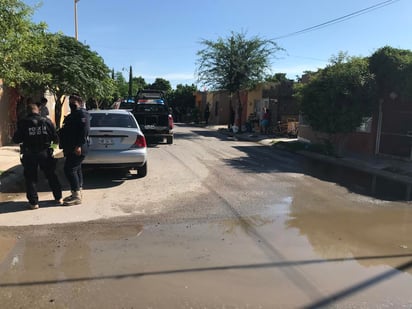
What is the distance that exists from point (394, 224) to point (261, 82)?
2340 cm

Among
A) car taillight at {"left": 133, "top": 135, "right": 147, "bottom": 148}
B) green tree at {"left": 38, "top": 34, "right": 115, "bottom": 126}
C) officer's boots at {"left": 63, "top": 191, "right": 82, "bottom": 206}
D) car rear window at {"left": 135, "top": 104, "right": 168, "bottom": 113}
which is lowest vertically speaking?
officer's boots at {"left": 63, "top": 191, "right": 82, "bottom": 206}

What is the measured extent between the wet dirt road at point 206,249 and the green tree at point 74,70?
7.62m

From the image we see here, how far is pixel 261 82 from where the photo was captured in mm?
29531

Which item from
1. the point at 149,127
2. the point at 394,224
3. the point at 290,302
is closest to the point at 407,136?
the point at 394,224

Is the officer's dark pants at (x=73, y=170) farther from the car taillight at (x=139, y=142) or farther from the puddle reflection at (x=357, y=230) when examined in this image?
the puddle reflection at (x=357, y=230)

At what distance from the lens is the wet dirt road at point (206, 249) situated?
4137mm

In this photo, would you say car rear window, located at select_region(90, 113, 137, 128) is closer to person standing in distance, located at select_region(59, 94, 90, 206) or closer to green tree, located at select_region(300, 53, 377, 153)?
person standing in distance, located at select_region(59, 94, 90, 206)

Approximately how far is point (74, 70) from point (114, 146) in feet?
24.6

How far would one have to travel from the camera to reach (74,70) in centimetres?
1574

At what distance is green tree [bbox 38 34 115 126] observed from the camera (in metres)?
15.6

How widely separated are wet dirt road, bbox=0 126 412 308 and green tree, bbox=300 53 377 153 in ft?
20.0

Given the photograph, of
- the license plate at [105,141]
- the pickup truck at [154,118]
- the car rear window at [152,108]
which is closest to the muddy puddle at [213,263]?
the license plate at [105,141]

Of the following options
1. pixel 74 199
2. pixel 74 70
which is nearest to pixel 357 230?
pixel 74 199

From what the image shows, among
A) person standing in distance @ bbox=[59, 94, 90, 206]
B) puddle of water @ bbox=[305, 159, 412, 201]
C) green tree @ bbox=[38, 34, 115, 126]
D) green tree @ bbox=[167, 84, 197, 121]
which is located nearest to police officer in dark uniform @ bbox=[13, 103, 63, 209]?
person standing in distance @ bbox=[59, 94, 90, 206]
